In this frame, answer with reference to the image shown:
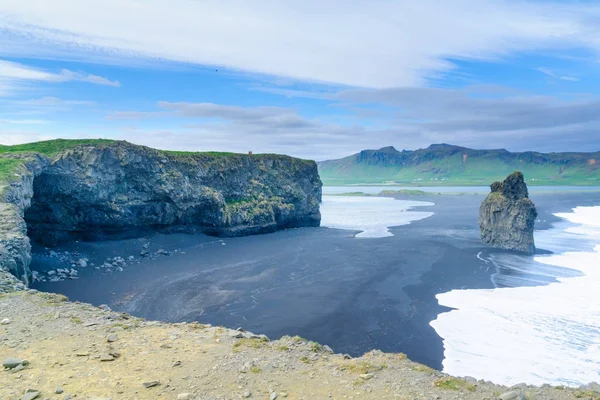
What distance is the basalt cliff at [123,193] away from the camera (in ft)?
102

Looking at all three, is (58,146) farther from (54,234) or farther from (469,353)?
(469,353)

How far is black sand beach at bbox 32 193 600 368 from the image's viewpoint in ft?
72.4

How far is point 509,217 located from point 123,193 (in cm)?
4220

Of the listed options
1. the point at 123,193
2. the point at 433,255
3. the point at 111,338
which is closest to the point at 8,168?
the point at 123,193

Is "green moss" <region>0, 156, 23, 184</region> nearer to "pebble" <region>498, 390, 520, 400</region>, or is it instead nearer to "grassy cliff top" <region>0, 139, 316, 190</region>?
"grassy cliff top" <region>0, 139, 316, 190</region>

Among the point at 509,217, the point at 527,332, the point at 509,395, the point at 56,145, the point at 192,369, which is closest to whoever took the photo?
the point at 509,395

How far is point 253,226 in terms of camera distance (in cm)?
5478

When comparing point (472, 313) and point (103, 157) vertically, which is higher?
point (103, 157)

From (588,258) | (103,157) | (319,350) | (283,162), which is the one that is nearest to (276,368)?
(319,350)

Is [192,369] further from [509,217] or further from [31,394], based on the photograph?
A: [509,217]

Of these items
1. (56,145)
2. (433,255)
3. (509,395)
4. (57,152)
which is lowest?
(433,255)

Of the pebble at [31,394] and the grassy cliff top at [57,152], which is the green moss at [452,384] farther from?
the grassy cliff top at [57,152]

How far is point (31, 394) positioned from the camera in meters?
9.56

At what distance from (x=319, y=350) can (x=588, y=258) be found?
38884mm
